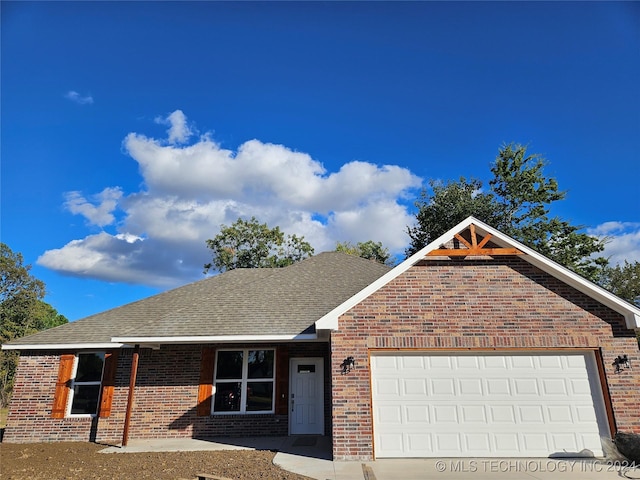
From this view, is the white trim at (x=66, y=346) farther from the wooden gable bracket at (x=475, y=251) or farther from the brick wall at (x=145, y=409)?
the wooden gable bracket at (x=475, y=251)

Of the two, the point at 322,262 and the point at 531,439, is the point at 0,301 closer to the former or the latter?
the point at 322,262

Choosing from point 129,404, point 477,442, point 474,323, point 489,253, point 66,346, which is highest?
point 489,253

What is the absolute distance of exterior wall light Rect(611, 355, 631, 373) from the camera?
8.85 m

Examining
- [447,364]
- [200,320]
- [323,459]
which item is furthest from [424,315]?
[200,320]

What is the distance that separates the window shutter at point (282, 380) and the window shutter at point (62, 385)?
6.35 meters

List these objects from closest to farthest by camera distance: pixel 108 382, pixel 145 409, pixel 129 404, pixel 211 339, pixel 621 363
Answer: pixel 621 363 < pixel 129 404 < pixel 211 339 < pixel 145 409 < pixel 108 382

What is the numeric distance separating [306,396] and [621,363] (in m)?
8.09

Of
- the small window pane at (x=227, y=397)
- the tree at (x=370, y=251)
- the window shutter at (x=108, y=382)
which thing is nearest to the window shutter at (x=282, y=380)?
the small window pane at (x=227, y=397)

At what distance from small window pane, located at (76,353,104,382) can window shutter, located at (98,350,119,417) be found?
584 millimetres

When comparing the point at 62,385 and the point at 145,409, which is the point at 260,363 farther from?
the point at 62,385

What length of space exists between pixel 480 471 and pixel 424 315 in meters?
3.26

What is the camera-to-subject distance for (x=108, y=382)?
1176cm

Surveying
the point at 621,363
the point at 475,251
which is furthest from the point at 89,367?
the point at 621,363

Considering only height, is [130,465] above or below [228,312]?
below
